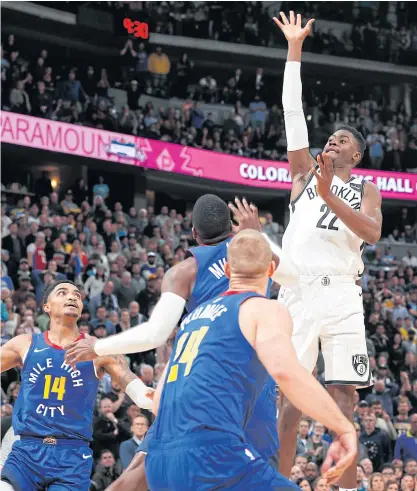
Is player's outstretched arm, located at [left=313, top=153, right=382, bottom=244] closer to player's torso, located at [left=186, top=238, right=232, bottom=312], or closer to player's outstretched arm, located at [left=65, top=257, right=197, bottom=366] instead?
player's torso, located at [left=186, top=238, right=232, bottom=312]

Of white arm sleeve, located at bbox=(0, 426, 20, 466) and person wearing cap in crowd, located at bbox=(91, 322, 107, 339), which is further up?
person wearing cap in crowd, located at bbox=(91, 322, 107, 339)

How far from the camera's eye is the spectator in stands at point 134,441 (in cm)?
1167

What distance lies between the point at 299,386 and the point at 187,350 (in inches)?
25.8

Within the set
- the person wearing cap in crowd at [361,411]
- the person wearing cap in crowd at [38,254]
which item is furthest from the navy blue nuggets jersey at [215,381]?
the person wearing cap in crowd at [38,254]

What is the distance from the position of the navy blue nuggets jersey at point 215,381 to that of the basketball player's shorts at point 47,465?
3052mm

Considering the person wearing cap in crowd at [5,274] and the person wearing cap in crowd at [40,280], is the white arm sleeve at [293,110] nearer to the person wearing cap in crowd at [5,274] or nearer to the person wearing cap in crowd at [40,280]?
the person wearing cap in crowd at [5,274]

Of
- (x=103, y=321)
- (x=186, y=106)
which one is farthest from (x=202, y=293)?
(x=186, y=106)

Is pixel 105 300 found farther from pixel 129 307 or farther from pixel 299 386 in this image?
pixel 299 386

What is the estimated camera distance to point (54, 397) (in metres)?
7.71

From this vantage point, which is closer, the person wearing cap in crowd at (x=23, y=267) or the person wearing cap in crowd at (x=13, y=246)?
the person wearing cap in crowd at (x=23, y=267)

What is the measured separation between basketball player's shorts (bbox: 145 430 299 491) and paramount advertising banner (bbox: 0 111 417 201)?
57.4 ft

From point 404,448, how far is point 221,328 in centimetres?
1107

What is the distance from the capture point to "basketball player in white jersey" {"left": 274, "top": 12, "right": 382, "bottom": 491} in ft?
23.5

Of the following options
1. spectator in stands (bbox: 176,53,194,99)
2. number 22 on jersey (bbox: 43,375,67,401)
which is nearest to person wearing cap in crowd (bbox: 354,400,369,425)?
number 22 on jersey (bbox: 43,375,67,401)
